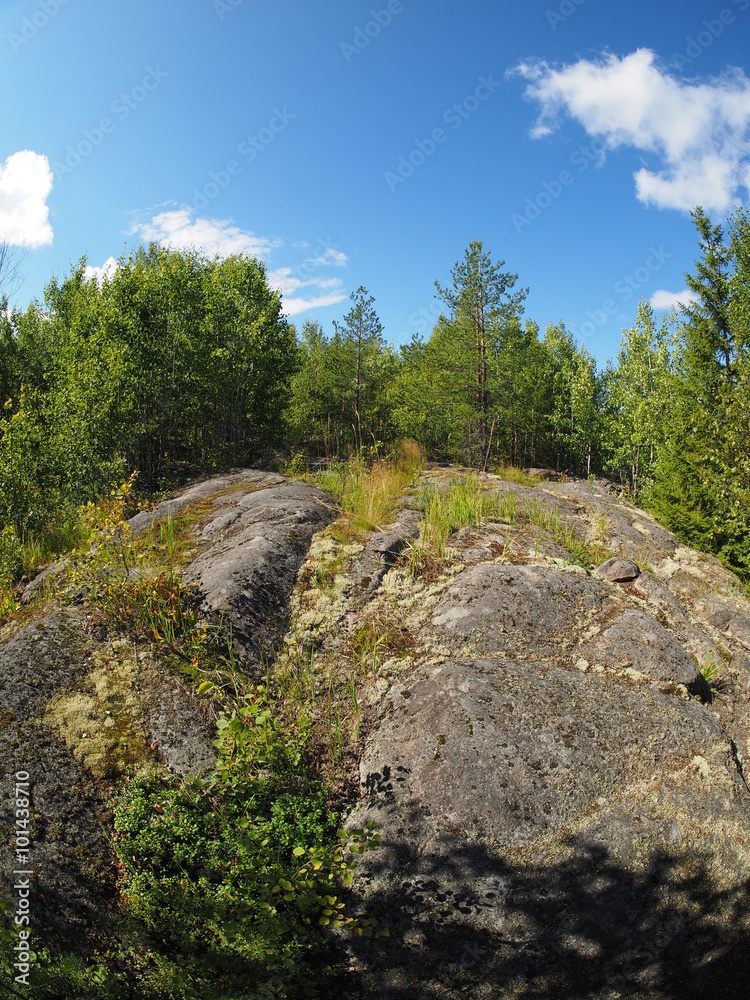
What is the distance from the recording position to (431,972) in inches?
127

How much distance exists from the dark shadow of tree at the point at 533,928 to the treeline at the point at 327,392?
8.31 meters

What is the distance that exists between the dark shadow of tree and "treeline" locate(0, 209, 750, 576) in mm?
8306

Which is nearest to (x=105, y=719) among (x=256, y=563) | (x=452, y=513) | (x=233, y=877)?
(x=233, y=877)

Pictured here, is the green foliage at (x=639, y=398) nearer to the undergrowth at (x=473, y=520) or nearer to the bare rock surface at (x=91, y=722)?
the undergrowth at (x=473, y=520)

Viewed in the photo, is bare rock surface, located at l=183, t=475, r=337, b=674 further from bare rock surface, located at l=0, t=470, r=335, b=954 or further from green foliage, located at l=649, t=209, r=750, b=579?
green foliage, located at l=649, t=209, r=750, b=579

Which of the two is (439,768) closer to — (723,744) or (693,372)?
(723,744)

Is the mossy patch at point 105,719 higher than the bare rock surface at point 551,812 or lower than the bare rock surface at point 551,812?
higher

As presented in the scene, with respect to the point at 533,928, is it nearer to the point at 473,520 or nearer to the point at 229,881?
the point at 229,881

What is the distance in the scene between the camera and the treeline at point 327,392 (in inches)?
492

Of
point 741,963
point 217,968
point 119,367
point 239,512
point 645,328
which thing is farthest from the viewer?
point 645,328

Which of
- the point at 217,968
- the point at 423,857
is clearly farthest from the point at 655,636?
the point at 217,968

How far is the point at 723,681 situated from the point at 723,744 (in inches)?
51.3

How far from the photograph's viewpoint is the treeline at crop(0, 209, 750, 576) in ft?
41.0

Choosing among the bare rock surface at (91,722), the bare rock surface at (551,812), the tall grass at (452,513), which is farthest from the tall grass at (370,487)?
the bare rock surface at (551,812)
